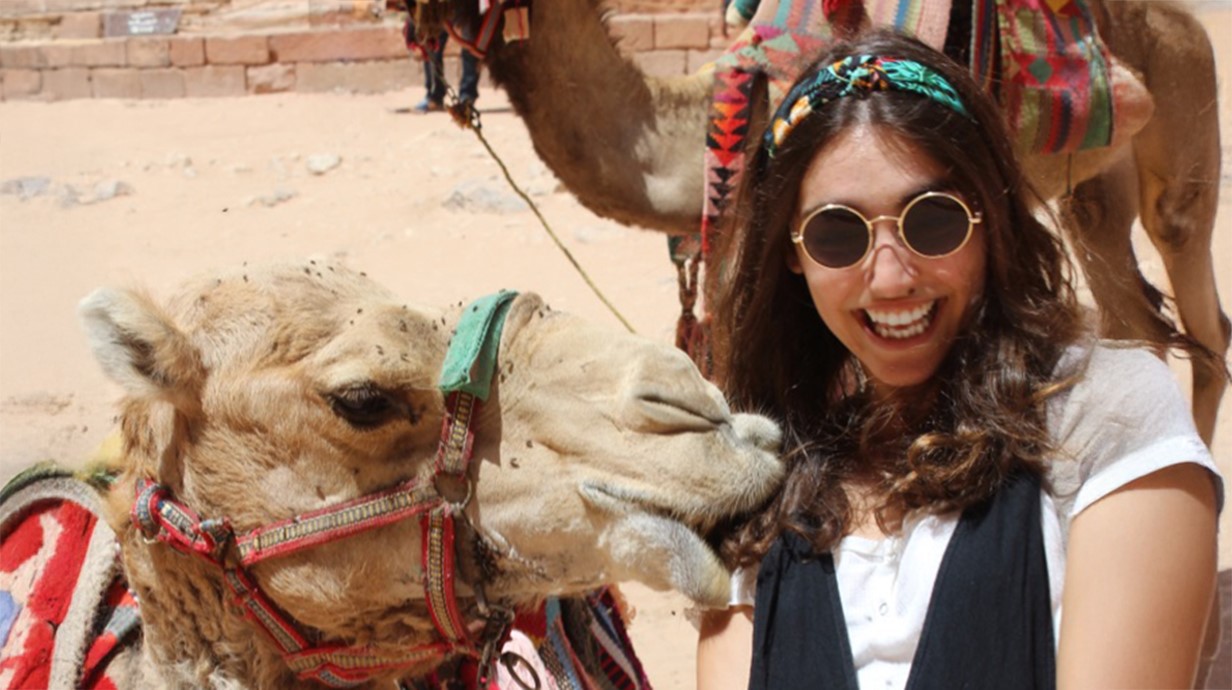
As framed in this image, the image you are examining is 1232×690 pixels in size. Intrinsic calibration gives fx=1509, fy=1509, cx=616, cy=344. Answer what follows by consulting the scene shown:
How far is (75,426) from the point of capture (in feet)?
25.0

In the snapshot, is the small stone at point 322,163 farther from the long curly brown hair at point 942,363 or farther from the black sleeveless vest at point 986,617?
the black sleeveless vest at point 986,617

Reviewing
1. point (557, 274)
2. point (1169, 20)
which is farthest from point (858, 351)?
point (557, 274)

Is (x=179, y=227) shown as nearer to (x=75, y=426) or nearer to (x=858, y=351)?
(x=75, y=426)

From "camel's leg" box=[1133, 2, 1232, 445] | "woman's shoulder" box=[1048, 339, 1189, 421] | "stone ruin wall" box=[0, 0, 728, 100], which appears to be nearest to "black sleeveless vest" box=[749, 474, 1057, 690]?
"woman's shoulder" box=[1048, 339, 1189, 421]

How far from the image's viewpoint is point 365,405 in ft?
7.20

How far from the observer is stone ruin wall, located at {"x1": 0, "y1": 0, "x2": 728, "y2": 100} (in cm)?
1678

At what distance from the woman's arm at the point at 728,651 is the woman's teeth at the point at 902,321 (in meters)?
0.44

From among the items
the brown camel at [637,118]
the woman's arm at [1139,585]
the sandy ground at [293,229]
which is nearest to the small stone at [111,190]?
the sandy ground at [293,229]

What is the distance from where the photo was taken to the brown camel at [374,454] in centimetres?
215

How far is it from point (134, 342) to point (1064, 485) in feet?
4.24

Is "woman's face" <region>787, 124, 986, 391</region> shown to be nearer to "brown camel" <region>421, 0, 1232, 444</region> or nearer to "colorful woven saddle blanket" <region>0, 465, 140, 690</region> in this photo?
"colorful woven saddle blanket" <region>0, 465, 140, 690</region>

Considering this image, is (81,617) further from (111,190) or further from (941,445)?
(111,190)

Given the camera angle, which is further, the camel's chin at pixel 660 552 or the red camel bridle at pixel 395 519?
the red camel bridle at pixel 395 519

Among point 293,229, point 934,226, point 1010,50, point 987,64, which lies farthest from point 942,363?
point 293,229
